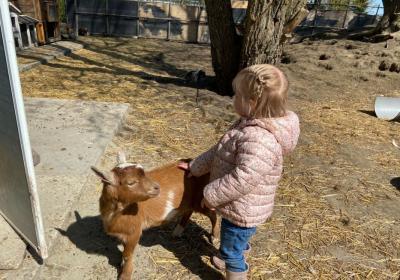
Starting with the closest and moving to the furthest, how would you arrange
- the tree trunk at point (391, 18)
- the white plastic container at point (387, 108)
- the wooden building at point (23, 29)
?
the white plastic container at point (387, 108), the wooden building at point (23, 29), the tree trunk at point (391, 18)

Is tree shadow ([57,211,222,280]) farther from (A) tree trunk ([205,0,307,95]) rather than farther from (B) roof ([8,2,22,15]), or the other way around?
(B) roof ([8,2,22,15])

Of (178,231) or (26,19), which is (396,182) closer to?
(178,231)

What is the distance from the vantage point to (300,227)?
3.47 metres

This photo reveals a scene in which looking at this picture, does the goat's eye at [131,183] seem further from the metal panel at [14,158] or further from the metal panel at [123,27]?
the metal panel at [123,27]

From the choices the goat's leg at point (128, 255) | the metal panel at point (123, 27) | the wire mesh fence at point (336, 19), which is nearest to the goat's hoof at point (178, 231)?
the goat's leg at point (128, 255)

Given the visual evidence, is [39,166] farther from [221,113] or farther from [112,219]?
[221,113]

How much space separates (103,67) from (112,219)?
7524 mm

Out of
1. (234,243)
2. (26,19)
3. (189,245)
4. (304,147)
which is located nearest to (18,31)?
(26,19)

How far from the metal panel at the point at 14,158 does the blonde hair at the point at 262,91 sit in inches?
50.2

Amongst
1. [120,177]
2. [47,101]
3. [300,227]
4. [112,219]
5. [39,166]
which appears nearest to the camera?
[120,177]

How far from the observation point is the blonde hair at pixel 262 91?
80.6 inches

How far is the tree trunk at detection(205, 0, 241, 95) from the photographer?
7.04m

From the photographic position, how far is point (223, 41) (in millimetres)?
7141

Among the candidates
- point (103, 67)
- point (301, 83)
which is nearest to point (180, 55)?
point (103, 67)
